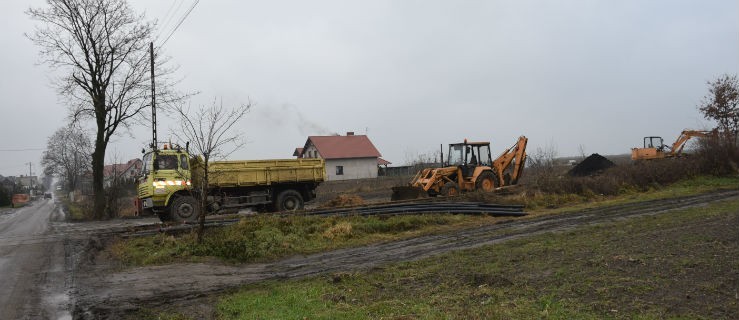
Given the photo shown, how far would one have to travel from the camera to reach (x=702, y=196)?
1983cm

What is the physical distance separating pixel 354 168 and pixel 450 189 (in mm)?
42189

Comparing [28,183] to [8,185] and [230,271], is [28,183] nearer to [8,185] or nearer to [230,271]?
[8,185]

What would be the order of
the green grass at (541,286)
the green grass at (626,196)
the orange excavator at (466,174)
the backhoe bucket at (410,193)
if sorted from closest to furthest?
the green grass at (541,286) → the green grass at (626,196) → the backhoe bucket at (410,193) → the orange excavator at (466,174)

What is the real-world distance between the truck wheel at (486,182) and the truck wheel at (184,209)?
38.0ft

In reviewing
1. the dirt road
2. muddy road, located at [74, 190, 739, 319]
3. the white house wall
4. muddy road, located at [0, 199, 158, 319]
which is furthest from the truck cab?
the white house wall

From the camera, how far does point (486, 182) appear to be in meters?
23.3

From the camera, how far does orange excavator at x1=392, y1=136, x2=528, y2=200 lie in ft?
74.2

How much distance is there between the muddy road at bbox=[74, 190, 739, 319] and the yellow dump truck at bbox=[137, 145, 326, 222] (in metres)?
6.07

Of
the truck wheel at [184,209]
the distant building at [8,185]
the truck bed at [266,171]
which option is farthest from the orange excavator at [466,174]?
the distant building at [8,185]

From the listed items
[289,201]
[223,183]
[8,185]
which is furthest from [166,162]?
[8,185]

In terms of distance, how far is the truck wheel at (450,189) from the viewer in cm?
2261

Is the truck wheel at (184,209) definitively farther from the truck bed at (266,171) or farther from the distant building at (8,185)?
the distant building at (8,185)

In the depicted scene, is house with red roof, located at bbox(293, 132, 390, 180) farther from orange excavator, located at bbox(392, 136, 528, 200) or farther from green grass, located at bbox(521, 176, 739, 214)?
green grass, located at bbox(521, 176, 739, 214)

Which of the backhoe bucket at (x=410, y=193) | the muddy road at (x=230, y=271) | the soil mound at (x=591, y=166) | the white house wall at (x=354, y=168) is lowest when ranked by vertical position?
the muddy road at (x=230, y=271)
